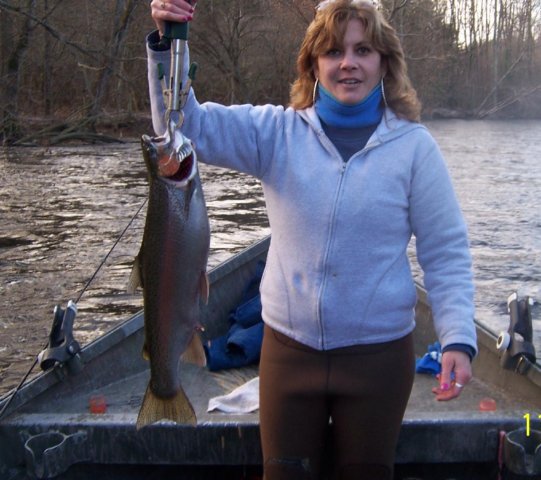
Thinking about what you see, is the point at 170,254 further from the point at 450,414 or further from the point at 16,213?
the point at 16,213

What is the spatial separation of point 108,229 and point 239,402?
10.7 metres

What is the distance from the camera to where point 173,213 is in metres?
2.58

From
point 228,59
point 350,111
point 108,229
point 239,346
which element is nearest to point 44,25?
point 108,229

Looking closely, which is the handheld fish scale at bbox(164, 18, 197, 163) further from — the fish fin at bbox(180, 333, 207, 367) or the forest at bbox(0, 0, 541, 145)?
the forest at bbox(0, 0, 541, 145)

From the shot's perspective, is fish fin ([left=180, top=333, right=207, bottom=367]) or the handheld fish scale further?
fish fin ([left=180, top=333, right=207, bottom=367])

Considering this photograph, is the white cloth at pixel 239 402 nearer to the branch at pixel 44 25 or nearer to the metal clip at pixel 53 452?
the metal clip at pixel 53 452

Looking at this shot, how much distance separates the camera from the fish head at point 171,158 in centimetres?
244

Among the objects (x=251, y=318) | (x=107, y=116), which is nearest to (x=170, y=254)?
(x=251, y=318)

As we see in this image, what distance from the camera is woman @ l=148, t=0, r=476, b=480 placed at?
9.30 ft

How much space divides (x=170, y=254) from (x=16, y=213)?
14.1 meters

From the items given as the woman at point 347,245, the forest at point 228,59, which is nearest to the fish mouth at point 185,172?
the woman at point 347,245

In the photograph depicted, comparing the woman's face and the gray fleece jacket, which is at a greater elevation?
the woman's face

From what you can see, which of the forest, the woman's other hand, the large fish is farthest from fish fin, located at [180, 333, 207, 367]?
the forest

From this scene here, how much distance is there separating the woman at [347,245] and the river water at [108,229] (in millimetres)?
4581
